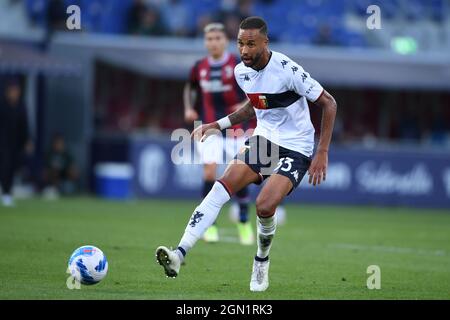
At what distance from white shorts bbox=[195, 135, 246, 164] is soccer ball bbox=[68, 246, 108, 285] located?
204 inches

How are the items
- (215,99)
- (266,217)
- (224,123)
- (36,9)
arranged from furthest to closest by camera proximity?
(36,9)
(215,99)
(224,123)
(266,217)

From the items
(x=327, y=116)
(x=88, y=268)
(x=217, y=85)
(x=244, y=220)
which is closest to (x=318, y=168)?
(x=327, y=116)

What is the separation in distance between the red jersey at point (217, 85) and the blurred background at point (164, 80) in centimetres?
1049

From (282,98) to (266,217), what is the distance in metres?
1.13

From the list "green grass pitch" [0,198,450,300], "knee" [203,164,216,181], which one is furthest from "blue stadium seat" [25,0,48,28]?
"knee" [203,164,216,181]

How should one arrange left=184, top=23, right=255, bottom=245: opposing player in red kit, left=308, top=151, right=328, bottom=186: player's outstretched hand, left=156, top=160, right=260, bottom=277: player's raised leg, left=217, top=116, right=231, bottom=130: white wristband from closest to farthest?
1. left=156, top=160, right=260, bottom=277: player's raised leg
2. left=308, top=151, right=328, bottom=186: player's outstretched hand
3. left=217, top=116, right=231, bottom=130: white wristband
4. left=184, top=23, right=255, bottom=245: opposing player in red kit

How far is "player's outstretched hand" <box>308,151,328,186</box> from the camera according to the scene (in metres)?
9.05

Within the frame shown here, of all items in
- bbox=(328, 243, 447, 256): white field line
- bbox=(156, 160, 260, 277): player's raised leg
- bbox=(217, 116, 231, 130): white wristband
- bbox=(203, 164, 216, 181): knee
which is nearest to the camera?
bbox=(156, 160, 260, 277): player's raised leg

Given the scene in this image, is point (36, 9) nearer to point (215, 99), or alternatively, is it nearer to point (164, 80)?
point (164, 80)

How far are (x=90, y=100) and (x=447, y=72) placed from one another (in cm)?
1053

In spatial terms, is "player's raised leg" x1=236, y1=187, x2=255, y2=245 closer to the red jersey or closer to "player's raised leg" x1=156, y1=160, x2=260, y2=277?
the red jersey

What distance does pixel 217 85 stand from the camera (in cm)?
1407

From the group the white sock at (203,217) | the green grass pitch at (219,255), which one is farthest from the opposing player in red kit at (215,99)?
the white sock at (203,217)

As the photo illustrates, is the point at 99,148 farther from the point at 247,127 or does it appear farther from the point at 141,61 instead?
the point at 247,127
